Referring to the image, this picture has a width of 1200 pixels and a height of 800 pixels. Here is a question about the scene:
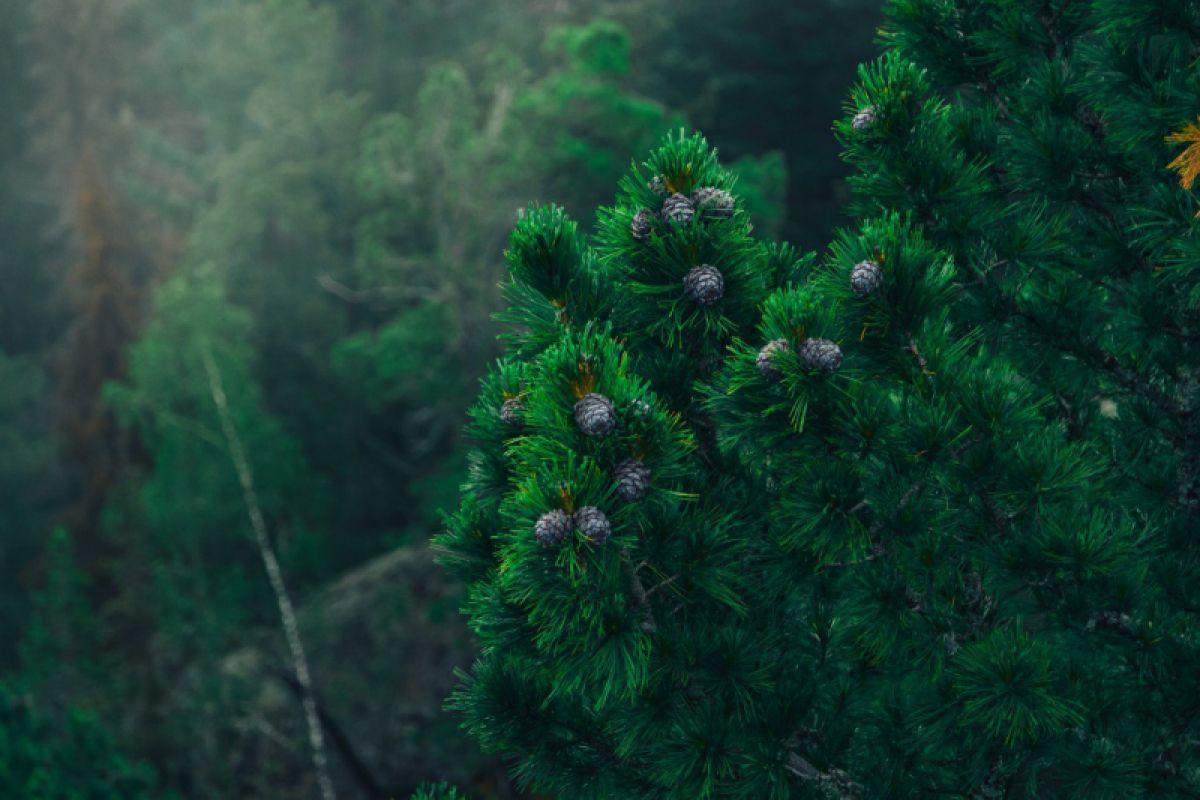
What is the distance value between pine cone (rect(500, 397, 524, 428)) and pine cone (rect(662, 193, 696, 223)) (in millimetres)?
582

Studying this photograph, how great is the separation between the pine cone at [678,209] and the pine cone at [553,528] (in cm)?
80

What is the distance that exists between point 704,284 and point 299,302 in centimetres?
1792

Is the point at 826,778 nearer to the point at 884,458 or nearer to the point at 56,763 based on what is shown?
the point at 884,458

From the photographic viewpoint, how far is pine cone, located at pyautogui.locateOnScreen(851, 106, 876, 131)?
307 centimetres

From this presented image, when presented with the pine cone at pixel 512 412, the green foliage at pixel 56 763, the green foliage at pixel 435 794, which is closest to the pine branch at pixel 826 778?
the green foliage at pixel 435 794

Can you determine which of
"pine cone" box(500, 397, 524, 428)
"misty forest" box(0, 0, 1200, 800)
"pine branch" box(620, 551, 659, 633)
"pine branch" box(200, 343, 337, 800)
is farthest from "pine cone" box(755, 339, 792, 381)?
"pine branch" box(200, 343, 337, 800)

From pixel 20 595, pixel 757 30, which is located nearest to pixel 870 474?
pixel 757 30

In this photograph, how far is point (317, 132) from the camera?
18.9m

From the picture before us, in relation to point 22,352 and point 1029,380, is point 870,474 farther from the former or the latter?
point 22,352

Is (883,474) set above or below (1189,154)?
below

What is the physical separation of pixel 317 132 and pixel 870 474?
17524 mm

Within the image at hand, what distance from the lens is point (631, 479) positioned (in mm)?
2428

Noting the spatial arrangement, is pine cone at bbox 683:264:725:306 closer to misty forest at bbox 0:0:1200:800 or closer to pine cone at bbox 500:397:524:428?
misty forest at bbox 0:0:1200:800

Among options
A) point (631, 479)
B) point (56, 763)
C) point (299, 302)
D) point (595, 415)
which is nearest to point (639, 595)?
point (631, 479)
